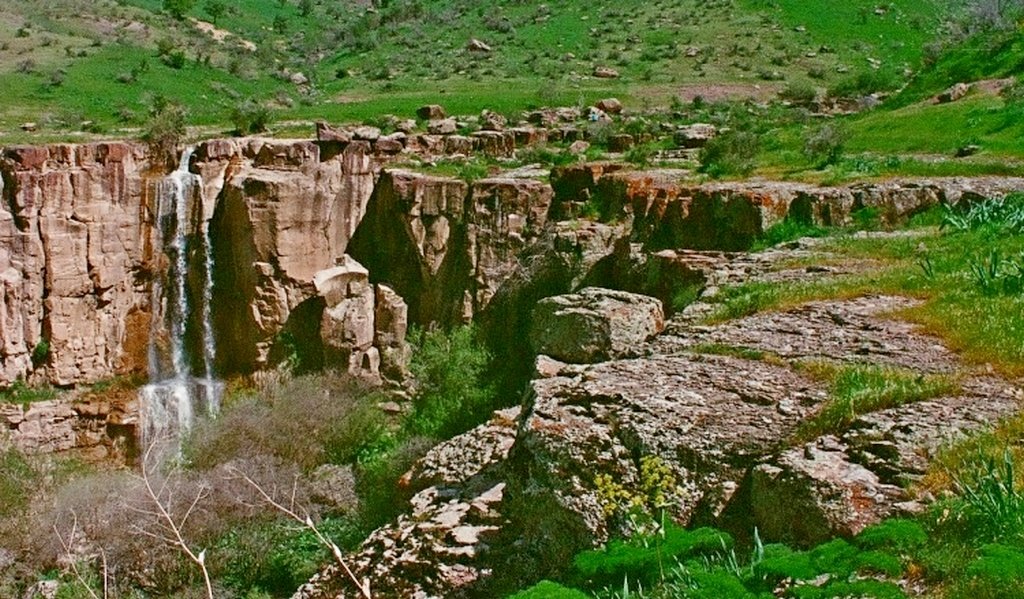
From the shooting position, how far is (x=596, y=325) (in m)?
13.3

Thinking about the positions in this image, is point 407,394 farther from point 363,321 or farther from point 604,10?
point 604,10

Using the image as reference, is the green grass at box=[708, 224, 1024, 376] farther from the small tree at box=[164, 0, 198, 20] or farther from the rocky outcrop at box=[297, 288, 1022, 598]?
the small tree at box=[164, 0, 198, 20]

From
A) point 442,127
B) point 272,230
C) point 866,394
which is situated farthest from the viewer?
point 442,127

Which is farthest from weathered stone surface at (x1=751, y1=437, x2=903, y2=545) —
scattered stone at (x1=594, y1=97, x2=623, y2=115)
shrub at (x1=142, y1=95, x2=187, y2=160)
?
scattered stone at (x1=594, y1=97, x2=623, y2=115)

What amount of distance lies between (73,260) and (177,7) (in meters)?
54.7

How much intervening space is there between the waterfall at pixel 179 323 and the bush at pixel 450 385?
6.91 metres

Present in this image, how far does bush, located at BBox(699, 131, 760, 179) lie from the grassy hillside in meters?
18.5

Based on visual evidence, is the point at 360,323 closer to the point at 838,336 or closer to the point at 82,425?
the point at 82,425

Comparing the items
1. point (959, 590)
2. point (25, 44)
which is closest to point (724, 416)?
point (959, 590)

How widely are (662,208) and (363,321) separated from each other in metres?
10.1

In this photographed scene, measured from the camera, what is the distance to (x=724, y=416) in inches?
288

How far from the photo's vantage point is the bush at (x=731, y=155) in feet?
73.4

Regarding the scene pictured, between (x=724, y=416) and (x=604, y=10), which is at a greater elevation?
(x=604, y=10)

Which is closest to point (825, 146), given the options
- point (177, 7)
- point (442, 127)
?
point (442, 127)
